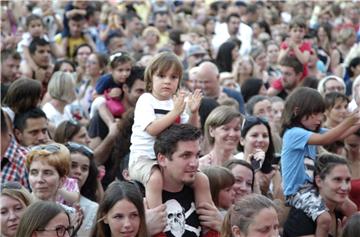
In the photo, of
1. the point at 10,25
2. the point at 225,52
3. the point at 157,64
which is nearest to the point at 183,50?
the point at 225,52

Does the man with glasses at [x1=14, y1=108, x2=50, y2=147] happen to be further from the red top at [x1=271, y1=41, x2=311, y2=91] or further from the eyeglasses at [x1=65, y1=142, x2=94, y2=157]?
the red top at [x1=271, y1=41, x2=311, y2=91]

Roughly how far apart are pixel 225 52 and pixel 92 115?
4677 millimetres

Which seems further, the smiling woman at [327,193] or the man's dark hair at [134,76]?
the man's dark hair at [134,76]

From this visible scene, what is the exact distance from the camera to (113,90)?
30.1 feet

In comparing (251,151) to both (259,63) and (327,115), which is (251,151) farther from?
(259,63)

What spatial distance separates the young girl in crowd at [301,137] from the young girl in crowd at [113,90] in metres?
2.34

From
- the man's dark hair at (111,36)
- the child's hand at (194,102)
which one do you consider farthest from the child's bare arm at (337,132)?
the man's dark hair at (111,36)

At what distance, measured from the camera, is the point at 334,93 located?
9.17 meters

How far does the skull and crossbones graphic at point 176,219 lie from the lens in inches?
216

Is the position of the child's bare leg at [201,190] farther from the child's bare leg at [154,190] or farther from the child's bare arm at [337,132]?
the child's bare arm at [337,132]

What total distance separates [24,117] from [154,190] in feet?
8.60

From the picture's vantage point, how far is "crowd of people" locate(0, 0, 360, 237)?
18.1ft

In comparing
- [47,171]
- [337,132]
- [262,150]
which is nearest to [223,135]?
[262,150]

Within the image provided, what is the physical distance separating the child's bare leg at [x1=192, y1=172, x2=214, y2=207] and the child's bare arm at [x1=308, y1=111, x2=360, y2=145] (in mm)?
1474
